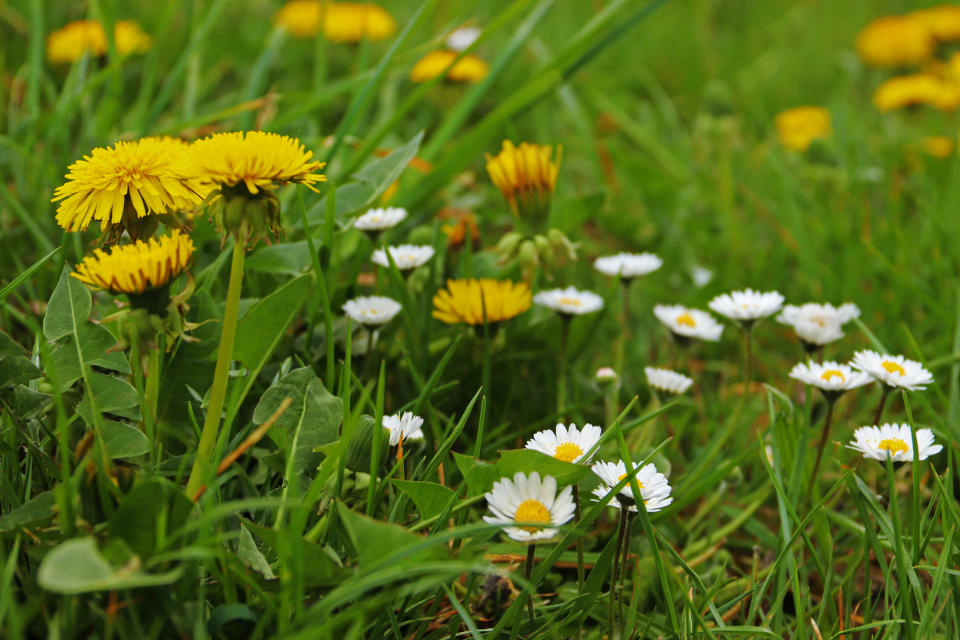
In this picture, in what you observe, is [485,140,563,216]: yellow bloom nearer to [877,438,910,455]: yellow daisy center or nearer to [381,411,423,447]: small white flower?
[381,411,423,447]: small white flower

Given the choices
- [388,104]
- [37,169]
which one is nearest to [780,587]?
[37,169]

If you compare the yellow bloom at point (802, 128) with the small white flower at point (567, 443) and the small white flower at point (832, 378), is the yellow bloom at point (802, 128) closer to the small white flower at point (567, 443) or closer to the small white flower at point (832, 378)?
the small white flower at point (832, 378)

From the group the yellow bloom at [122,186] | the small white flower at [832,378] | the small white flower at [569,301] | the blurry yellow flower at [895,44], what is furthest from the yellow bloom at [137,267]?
the blurry yellow flower at [895,44]

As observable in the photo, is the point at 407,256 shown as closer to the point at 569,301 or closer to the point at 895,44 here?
the point at 569,301

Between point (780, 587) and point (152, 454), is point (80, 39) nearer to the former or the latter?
point (152, 454)

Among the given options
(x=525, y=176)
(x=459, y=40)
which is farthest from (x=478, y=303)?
(x=459, y=40)
